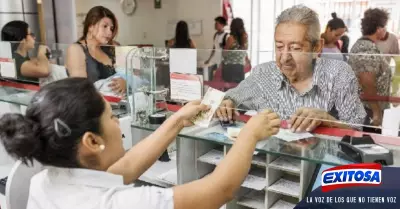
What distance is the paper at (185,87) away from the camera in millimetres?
1316

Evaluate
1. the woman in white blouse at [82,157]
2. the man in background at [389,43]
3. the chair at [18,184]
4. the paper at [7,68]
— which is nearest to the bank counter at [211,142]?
the woman in white blouse at [82,157]

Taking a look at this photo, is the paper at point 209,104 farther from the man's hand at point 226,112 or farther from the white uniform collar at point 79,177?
the white uniform collar at point 79,177

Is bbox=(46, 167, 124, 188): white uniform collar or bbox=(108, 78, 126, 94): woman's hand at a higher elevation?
bbox=(108, 78, 126, 94): woman's hand

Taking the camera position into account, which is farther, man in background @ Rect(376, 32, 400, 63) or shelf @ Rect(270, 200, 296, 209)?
man in background @ Rect(376, 32, 400, 63)

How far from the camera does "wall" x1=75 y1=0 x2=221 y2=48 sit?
5812 millimetres

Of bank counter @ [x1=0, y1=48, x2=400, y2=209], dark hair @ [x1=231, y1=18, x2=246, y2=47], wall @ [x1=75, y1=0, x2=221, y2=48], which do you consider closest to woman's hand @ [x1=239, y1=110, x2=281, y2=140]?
bank counter @ [x1=0, y1=48, x2=400, y2=209]

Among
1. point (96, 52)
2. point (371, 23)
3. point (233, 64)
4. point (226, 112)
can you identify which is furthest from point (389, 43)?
point (96, 52)

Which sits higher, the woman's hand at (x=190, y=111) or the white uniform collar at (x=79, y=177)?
the woman's hand at (x=190, y=111)

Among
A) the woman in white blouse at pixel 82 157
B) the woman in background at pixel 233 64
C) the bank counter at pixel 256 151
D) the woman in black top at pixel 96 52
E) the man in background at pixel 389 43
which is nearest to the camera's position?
the woman in white blouse at pixel 82 157

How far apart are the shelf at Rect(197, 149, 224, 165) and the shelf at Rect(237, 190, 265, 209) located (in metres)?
0.17

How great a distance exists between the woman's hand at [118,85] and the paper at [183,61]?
40 centimetres

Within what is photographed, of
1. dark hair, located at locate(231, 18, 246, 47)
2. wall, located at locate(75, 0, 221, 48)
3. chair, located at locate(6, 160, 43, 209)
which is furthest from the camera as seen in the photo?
wall, located at locate(75, 0, 221, 48)

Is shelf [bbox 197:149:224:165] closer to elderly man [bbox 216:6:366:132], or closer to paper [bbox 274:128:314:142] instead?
elderly man [bbox 216:6:366:132]

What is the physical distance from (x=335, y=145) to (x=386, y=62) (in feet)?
1.36
